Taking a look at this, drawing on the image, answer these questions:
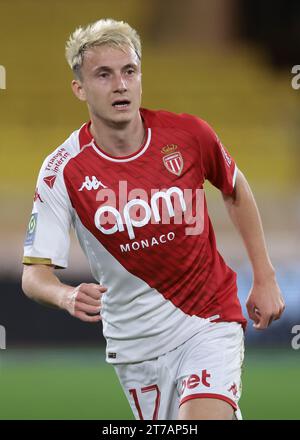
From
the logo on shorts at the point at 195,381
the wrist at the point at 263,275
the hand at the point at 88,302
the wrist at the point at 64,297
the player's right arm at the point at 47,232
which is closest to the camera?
the hand at the point at 88,302

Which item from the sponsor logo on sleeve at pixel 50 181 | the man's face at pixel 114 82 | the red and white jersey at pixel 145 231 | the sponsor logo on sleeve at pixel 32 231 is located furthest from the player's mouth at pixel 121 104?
the sponsor logo on sleeve at pixel 32 231

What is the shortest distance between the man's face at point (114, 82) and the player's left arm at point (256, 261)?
685mm

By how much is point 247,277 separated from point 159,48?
A: 604 centimetres

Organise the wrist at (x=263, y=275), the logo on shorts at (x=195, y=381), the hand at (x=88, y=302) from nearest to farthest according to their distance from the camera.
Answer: the hand at (x=88, y=302)
the logo on shorts at (x=195, y=381)
the wrist at (x=263, y=275)

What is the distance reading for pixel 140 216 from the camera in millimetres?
4844

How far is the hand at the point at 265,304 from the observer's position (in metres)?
4.84

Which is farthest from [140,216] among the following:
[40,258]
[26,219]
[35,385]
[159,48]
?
[159,48]

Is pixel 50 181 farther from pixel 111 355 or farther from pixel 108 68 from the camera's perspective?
pixel 111 355

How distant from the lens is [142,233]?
4828 millimetres

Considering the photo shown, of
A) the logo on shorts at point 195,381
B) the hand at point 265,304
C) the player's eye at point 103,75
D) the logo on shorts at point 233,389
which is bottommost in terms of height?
the logo on shorts at point 233,389

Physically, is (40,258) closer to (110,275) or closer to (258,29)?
(110,275)

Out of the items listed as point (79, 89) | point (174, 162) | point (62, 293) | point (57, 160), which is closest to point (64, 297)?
Answer: point (62, 293)

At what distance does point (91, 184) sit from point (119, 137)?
0.27 metres

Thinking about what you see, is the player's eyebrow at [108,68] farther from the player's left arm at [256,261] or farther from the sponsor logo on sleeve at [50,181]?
the player's left arm at [256,261]
